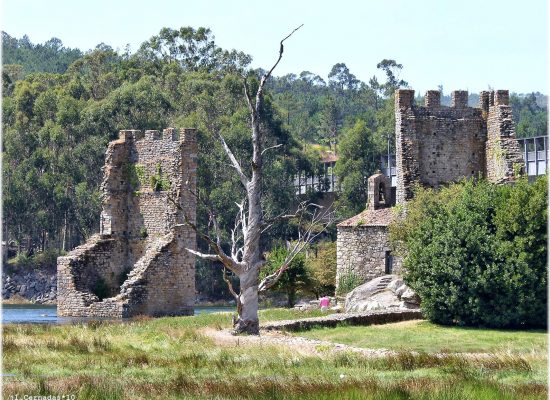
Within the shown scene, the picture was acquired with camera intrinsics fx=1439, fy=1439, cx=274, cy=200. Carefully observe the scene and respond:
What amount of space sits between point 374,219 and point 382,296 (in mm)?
8254

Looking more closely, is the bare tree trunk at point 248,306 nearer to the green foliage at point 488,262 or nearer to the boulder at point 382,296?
the green foliage at point 488,262

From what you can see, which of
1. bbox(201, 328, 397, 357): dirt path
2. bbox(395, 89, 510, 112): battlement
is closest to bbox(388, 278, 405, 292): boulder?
bbox(395, 89, 510, 112): battlement

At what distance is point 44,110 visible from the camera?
9888 cm

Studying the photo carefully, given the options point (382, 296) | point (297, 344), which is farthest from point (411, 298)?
point (297, 344)

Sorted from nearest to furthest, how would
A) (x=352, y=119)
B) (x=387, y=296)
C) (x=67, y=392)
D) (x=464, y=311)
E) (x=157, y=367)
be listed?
1. (x=67, y=392)
2. (x=157, y=367)
3. (x=464, y=311)
4. (x=387, y=296)
5. (x=352, y=119)

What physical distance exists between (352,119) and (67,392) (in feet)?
377

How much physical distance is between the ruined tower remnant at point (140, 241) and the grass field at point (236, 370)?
1599cm

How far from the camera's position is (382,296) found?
46.0m

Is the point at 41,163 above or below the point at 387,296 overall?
above

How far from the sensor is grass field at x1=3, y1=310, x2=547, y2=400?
75.6 feet

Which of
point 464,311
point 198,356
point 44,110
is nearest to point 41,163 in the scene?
point 44,110

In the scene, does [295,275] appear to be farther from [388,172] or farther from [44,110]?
[44,110]

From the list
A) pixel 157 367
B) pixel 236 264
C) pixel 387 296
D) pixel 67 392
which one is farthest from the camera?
pixel 387 296

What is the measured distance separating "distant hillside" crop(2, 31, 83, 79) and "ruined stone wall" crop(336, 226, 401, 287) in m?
112
